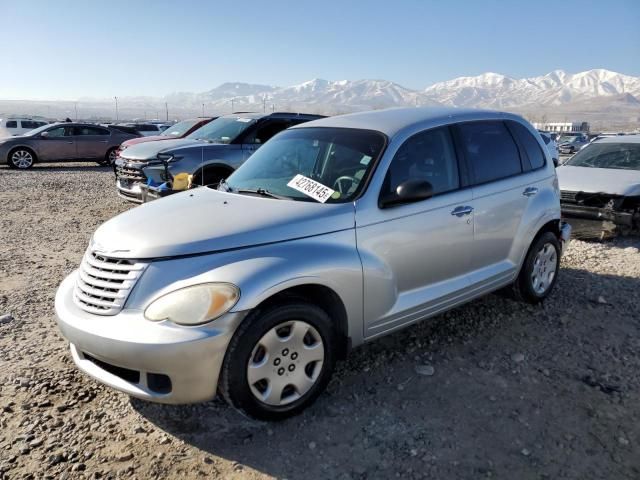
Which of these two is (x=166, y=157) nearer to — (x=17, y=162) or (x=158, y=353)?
(x=158, y=353)

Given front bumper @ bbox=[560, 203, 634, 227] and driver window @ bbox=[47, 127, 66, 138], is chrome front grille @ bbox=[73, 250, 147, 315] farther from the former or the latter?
driver window @ bbox=[47, 127, 66, 138]

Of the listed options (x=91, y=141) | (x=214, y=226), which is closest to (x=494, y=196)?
(x=214, y=226)

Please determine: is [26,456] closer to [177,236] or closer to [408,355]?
[177,236]

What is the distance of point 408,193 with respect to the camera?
10.8 ft

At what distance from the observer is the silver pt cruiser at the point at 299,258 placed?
265 centimetres

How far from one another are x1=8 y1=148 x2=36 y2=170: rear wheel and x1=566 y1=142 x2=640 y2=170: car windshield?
1608cm

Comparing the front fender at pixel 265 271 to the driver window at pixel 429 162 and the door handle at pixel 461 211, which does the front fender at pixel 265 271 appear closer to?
the driver window at pixel 429 162

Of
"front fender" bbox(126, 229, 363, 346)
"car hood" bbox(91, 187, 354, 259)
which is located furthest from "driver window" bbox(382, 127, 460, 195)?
"front fender" bbox(126, 229, 363, 346)

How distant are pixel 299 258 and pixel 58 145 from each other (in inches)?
663

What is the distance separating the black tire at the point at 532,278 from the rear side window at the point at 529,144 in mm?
687

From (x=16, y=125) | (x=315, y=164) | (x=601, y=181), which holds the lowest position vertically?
(x=601, y=181)

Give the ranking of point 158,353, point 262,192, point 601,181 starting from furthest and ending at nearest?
point 601,181 → point 262,192 → point 158,353

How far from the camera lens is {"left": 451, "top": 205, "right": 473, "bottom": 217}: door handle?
3.77m

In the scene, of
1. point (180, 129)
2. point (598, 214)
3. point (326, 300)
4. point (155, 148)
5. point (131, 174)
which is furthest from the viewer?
point (180, 129)
